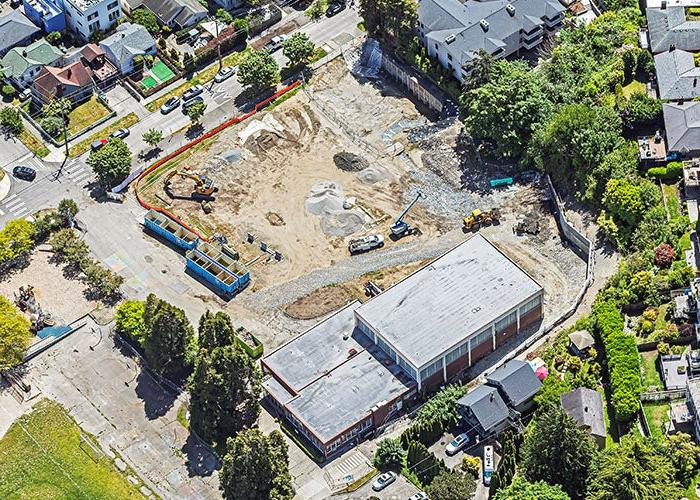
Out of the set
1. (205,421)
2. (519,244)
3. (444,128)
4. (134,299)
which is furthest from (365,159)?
(205,421)

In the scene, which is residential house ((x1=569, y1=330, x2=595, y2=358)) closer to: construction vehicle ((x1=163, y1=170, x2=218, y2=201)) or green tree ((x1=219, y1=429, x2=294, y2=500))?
green tree ((x1=219, y1=429, x2=294, y2=500))

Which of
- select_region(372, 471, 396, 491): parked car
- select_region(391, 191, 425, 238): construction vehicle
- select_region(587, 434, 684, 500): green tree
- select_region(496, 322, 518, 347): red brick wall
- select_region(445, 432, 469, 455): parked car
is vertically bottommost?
select_region(445, 432, 469, 455): parked car

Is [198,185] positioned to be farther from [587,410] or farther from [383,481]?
[587,410]

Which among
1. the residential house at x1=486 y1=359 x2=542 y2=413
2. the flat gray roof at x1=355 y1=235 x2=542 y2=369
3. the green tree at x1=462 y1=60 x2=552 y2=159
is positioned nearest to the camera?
the residential house at x1=486 y1=359 x2=542 y2=413

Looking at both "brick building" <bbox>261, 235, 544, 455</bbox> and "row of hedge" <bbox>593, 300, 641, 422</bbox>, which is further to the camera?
"brick building" <bbox>261, 235, 544, 455</bbox>

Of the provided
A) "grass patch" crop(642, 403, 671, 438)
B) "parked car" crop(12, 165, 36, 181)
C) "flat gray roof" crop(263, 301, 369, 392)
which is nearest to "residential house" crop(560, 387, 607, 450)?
"grass patch" crop(642, 403, 671, 438)

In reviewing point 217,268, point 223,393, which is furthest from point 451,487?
point 217,268

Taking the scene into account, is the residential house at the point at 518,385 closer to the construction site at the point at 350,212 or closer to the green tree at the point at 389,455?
the green tree at the point at 389,455
